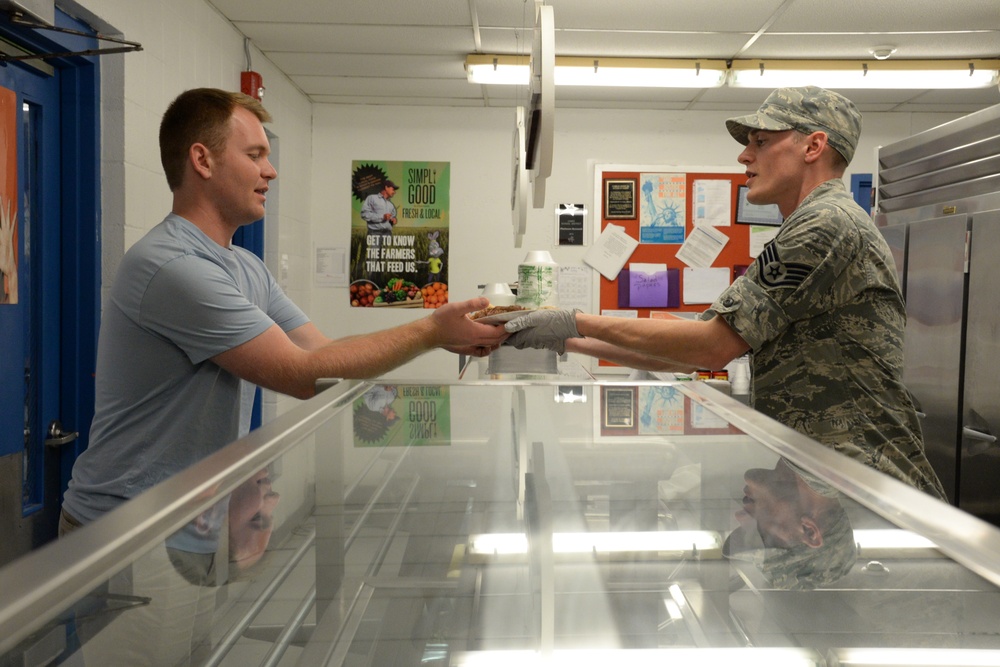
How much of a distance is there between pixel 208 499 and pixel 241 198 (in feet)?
3.89

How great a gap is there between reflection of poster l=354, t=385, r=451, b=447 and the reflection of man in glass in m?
0.54

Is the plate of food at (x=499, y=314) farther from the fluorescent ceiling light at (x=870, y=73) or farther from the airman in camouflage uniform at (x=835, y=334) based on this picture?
the fluorescent ceiling light at (x=870, y=73)

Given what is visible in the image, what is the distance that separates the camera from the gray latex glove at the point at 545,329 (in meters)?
2.12

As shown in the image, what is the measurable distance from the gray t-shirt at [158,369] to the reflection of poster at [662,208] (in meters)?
4.24

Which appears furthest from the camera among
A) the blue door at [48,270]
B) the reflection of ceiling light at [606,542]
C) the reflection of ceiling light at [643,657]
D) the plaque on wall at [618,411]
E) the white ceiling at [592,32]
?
the white ceiling at [592,32]

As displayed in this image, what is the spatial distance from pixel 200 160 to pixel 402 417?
30.8 inches

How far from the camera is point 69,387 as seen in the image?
109 inches

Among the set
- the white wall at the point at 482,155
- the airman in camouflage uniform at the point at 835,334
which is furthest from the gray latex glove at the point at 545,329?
the white wall at the point at 482,155

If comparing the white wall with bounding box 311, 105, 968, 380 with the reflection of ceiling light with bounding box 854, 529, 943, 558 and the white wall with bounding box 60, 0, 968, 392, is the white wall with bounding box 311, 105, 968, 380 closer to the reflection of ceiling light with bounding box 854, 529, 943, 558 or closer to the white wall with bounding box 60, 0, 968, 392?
the white wall with bounding box 60, 0, 968, 392

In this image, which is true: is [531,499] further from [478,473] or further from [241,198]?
[241,198]

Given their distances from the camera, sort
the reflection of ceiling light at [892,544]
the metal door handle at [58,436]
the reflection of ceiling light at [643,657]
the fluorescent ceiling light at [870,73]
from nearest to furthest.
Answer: the reflection of ceiling light at [643,657] < the reflection of ceiling light at [892,544] < the metal door handle at [58,436] < the fluorescent ceiling light at [870,73]

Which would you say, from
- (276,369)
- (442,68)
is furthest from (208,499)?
(442,68)

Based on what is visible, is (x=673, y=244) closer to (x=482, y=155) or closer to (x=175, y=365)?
(x=482, y=155)

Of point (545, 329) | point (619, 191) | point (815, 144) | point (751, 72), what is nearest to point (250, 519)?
point (545, 329)
